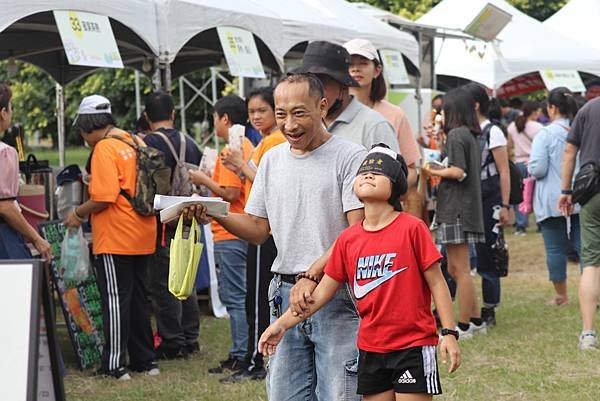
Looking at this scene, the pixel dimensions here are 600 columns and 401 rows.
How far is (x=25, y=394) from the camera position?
3.12m

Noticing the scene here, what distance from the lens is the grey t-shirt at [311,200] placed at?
3.86m

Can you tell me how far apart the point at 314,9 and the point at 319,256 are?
8.33m

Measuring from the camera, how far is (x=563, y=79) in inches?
764

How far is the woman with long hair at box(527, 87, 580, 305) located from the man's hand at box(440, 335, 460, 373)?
5.50 metres

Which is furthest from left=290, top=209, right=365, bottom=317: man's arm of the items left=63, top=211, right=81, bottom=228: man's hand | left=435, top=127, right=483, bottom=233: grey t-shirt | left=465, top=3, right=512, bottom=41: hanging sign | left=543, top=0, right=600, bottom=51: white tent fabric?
left=543, top=0, right=600, bottom=51: white tent fabric

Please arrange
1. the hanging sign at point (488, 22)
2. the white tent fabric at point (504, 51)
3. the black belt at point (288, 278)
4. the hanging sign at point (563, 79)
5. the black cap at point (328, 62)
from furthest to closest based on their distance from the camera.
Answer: the hanging sign at point (563, 79) < the white tent fabric at point (504, 51) < the hanging sign at point (488, 22) < the black cap at point (328, 62) < the black belt at point (288, 278)

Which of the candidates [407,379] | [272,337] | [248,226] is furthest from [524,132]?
[272,337]

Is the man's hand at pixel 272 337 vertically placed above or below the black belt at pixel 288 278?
below

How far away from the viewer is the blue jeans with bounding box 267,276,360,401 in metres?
3.86

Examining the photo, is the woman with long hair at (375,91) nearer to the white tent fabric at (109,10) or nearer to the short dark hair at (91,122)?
the short dark hair at (91,122)

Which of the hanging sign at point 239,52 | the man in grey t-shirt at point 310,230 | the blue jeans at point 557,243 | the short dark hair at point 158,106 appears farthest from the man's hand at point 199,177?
the blue jeans at point 557,243

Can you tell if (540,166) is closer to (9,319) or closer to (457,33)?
(9,319)

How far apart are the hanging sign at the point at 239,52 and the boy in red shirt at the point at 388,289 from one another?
5294 millimetres

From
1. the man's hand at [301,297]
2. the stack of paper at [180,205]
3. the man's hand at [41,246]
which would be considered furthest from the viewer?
the man's hand at [41,246]
